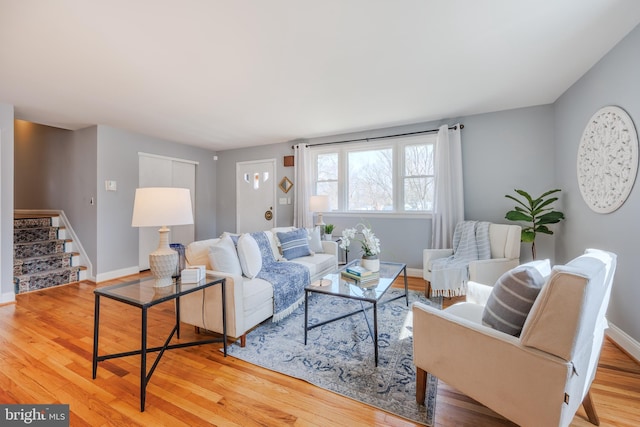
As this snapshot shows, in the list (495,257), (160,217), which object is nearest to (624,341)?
(495,257)

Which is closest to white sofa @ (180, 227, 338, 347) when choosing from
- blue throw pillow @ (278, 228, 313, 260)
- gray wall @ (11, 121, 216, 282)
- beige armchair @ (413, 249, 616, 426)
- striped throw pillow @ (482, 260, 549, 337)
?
blue throw pillow @ (278, 228, 313, 260)

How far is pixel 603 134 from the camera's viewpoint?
2.29 meters

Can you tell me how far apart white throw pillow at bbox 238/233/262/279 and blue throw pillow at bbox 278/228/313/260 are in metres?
0.69

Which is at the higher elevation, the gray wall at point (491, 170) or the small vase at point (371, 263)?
the gray wall at point (491, 170)

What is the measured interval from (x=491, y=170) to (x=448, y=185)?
1.88ft

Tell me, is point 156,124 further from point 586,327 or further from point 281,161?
point 586,327

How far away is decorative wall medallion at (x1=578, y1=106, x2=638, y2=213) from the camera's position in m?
2.00

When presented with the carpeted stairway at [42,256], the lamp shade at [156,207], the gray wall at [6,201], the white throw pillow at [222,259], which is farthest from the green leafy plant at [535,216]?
the carpeted stairway at [42,256]

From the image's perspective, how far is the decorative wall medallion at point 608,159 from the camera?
1997 mm

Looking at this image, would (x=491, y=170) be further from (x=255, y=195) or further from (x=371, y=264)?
(x=255, y=195)

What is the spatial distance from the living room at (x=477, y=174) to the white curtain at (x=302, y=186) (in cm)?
27

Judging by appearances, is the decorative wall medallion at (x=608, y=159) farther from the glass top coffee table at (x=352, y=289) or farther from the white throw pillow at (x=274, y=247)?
the white throw pillow at (x=274, y=247)

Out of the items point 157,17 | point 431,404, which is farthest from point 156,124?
point 431,404

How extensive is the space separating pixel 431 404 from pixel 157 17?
2.86 meters
